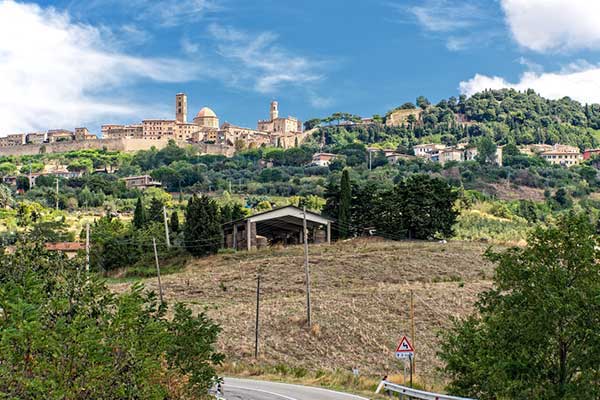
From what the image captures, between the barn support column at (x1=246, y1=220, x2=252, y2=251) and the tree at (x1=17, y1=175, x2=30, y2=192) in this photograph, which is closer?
the barn support column at (x1=246, y1=220, x2=252, y2=251)

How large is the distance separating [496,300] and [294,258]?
35289 mm

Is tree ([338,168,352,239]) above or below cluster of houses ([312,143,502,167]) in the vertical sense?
below

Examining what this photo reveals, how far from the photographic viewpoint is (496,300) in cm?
1582

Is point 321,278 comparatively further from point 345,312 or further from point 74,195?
point 74,195

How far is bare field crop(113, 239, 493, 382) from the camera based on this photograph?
3219cm

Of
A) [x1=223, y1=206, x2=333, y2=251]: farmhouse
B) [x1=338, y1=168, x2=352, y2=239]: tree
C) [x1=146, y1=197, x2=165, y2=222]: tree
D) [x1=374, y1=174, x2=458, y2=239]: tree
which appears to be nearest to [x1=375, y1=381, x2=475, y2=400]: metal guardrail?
[x1=223, y1=206, x2=333, y2=251]: farmhouse

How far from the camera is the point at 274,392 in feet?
74.4

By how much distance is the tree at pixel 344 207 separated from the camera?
5975cm

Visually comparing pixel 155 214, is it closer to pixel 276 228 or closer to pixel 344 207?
pixel 276 228

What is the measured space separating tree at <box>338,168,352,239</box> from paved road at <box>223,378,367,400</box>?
1355 inches

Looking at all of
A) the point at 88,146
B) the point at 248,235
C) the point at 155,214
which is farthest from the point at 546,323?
the point at 88,146

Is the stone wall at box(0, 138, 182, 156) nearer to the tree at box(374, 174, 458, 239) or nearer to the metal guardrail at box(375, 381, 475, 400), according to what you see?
the tree at box(374, 174, 458, 239)

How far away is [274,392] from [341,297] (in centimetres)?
1807

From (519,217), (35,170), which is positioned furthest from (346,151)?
(519,217)
